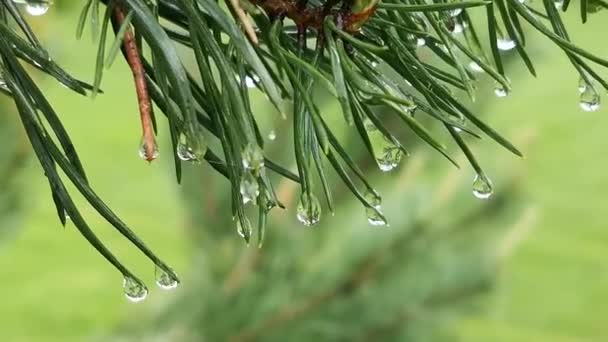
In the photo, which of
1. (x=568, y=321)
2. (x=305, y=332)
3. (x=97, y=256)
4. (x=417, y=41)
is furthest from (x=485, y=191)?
(x=97, y=256)

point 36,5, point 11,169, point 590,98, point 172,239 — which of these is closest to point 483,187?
point 590,98

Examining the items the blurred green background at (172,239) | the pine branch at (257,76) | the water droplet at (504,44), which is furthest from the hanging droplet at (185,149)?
the blurred green background at (172,239)

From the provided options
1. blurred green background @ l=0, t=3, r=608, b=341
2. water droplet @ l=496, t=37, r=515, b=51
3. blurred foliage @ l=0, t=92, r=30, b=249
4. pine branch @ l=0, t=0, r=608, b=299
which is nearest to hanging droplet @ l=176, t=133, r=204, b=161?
pine branch @ l=0, t=0, r=608, b=299

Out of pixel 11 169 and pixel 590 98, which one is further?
pixel 11 169

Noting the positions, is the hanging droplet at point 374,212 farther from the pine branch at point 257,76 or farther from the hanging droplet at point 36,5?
the hanging droplet at point 36,5

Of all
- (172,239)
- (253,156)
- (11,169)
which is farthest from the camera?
(172,239)

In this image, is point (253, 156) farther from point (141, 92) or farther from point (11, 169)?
point (11, 169)

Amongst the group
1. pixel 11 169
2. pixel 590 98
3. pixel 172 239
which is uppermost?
pixel 11 169
